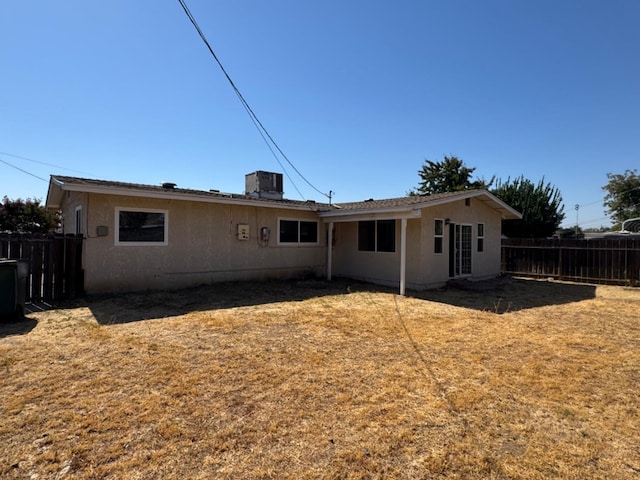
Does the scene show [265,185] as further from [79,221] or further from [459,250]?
[459,250]

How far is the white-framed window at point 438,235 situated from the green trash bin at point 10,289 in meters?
9.98

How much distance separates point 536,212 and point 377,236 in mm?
12436

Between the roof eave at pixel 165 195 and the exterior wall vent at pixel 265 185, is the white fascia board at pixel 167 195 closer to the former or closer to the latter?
the roof eave at pixel 165 195

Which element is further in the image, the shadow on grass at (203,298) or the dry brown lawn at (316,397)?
the shadow on grass at (203,298)

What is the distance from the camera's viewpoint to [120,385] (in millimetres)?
3566

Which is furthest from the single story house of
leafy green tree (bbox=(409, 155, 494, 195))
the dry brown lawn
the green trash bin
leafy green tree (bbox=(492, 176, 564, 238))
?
leafy green tree (bbox=(409, 155, 494, 195))

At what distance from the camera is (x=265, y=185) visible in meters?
13.0

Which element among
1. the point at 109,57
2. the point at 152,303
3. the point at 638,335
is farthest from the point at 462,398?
the point at 109,57

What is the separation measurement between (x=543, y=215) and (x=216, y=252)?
17.7 meters

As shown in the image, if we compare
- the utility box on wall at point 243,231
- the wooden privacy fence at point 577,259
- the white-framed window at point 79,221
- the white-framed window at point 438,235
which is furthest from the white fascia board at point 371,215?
the wooden privacy fence at point 577,259

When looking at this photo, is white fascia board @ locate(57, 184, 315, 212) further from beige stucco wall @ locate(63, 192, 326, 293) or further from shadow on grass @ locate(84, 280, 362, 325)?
shadow on grass @ locate(84, 280, 362, 325)

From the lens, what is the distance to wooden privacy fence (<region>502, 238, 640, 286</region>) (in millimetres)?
11898

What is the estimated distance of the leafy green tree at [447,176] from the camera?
28.9 meters

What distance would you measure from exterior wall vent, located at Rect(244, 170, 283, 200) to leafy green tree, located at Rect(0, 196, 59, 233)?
13.0 meters
